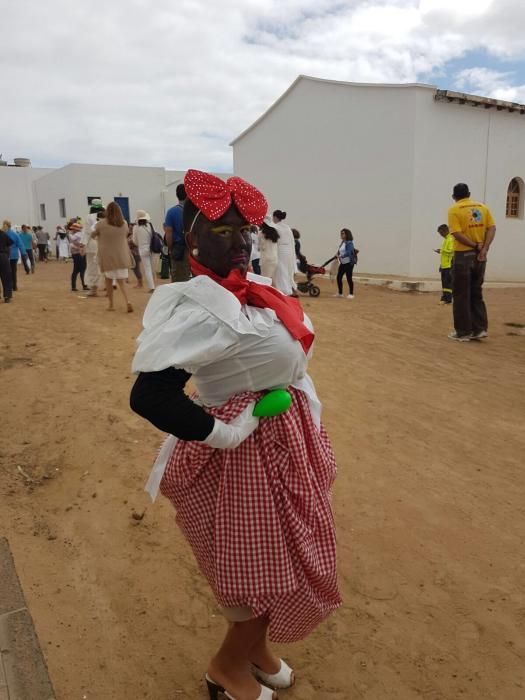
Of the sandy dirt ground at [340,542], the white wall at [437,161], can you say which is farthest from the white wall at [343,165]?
the sandy dirt ground at [340,542]

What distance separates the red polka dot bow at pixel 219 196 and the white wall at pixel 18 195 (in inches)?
1316

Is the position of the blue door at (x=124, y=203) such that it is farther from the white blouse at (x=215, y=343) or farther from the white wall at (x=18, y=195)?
the white blouse at (x=215, y=343)

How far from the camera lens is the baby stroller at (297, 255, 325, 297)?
11.9 metres

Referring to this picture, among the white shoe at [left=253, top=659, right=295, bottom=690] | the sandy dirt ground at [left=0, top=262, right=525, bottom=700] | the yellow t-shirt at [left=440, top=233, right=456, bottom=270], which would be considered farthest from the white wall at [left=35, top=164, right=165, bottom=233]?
the white shoe at [left=253, top=659, right=295, bottom=690]

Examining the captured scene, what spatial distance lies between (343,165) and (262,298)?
16096mm

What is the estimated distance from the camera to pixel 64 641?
2107 mm

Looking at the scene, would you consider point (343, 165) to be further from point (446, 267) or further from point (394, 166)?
point (446, 267)

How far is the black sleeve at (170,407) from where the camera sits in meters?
1.38

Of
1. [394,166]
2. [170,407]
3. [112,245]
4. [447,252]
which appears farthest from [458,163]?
[170,407]

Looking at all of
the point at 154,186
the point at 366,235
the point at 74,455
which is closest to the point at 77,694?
the point at 74,455

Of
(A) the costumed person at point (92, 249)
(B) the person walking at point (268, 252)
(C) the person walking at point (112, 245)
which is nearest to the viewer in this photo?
(C) the person walking at point (112, 245)

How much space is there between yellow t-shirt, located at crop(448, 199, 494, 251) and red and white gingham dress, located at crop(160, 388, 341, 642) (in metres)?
5.84

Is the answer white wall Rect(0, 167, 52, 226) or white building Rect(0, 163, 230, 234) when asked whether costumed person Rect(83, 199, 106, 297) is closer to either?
white building Rect(0, 163, 230, 234)

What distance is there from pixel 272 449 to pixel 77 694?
118 cm
